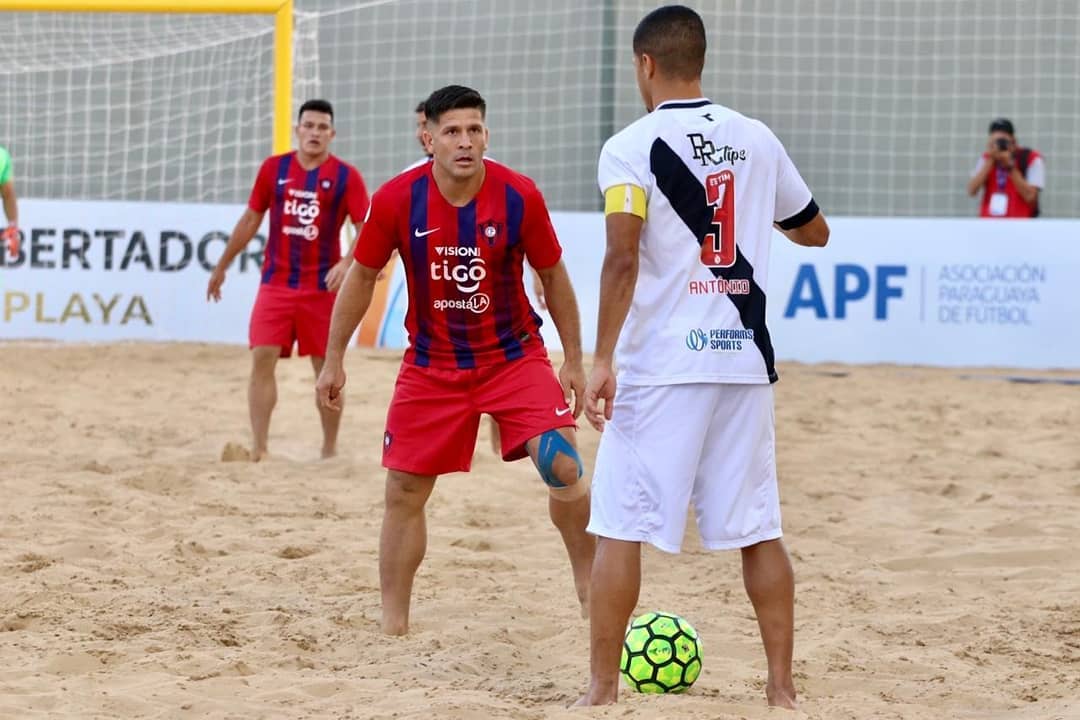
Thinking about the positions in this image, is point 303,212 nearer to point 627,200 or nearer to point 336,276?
point 336,276

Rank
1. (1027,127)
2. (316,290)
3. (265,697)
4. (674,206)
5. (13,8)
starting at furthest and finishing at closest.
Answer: (1027,127) < (13,8) < (316,290) < (265,697) < (674,206)

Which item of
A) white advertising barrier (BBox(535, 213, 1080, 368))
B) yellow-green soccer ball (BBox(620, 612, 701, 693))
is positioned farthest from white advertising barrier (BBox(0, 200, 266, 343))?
yellow-green soccer ball (BBox(620, 612, 701, 693))

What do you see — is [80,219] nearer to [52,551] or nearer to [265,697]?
[52,551]

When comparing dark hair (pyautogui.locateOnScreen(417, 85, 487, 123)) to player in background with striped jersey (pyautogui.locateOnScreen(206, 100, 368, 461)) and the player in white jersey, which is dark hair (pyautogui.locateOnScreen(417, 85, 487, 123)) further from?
player in background with striped jersey (pyautogui.locateOnScreen(206, 100, 368, 461))

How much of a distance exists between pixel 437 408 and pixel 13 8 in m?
8.79

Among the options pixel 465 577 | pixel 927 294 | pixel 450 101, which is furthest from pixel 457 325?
pixel 927 294

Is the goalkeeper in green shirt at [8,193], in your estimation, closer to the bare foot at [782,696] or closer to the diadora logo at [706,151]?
the diadora logo at [706,151]

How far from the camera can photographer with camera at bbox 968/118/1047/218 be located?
13078 mm

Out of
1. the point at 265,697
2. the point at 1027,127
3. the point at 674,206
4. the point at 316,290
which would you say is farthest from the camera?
the point at 1027,127

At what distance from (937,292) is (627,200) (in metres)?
8.80

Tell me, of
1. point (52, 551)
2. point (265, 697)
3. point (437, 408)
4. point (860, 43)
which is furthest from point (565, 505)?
point (860, 43)

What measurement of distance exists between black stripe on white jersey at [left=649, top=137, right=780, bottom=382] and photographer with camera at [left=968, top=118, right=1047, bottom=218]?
9595 mm

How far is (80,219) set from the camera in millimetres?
12734

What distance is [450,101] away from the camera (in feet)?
15.8
